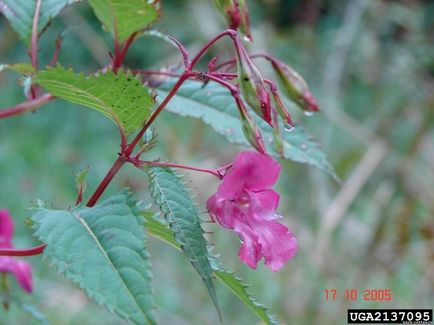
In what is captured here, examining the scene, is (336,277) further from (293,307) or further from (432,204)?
(432,204)

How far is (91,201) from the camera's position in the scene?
0.49m

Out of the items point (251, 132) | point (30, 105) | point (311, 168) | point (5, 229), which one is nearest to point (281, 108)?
point (251, 132)

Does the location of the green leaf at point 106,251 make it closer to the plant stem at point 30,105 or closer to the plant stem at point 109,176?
the plant stem at point 109,176

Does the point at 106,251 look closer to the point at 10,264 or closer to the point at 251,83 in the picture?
the point at 251,83

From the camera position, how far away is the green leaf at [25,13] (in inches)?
24.6

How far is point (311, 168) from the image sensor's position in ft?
7.14

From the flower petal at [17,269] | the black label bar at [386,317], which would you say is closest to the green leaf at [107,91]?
the flower petal at [17,269]

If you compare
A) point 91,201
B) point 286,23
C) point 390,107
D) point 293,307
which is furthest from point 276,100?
point 286,23

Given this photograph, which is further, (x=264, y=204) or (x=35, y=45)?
(x=35, y=45)

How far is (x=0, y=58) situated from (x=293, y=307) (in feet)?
4.18

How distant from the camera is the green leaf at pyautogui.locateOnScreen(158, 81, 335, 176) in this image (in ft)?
2.08

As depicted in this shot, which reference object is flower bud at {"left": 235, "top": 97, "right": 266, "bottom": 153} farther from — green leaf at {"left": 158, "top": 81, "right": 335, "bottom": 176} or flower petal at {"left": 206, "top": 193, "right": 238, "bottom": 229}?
green leaf at {"left": 158, "top": 81, "right": 335, "bottom": 176}

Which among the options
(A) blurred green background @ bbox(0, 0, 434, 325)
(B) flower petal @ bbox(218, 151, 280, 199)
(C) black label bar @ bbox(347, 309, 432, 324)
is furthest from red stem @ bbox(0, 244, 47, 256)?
(C) black label bar @ bbox(347, 309, 432, 324)

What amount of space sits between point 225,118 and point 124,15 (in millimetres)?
161
